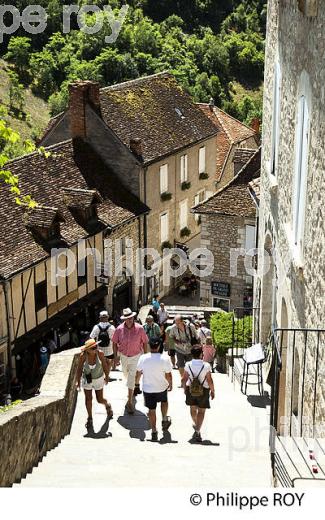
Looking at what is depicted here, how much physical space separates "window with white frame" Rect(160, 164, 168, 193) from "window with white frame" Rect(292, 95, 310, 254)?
1997 cm

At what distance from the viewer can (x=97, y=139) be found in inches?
1154

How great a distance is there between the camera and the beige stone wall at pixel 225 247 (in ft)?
84.0

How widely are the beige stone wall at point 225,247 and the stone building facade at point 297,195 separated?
1099 cm

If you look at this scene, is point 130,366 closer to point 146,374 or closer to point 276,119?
point 146,374

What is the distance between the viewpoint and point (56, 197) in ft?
86.5

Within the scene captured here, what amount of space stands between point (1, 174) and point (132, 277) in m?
19.8

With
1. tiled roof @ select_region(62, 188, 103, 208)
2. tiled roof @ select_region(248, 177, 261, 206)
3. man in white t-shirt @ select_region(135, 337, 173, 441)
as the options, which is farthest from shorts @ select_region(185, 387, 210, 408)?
tiled roof @ select_region(62, 188, 103, 208)

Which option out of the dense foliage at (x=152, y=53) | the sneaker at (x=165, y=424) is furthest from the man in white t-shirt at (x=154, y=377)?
the dense foliage at (x=152, y=53)

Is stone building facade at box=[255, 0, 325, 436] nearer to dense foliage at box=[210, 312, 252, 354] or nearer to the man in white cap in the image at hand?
the man in white cap

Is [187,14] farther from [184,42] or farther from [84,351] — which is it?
[84,351]

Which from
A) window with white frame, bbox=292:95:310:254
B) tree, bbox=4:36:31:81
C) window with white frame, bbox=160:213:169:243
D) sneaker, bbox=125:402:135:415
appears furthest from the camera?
tree, bbox=4:36:31:81

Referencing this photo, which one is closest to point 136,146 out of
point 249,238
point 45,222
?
point 249,238

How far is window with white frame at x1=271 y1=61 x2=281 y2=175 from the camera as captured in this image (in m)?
12.8

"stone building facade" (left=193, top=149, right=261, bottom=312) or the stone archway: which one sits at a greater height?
the stone archway
